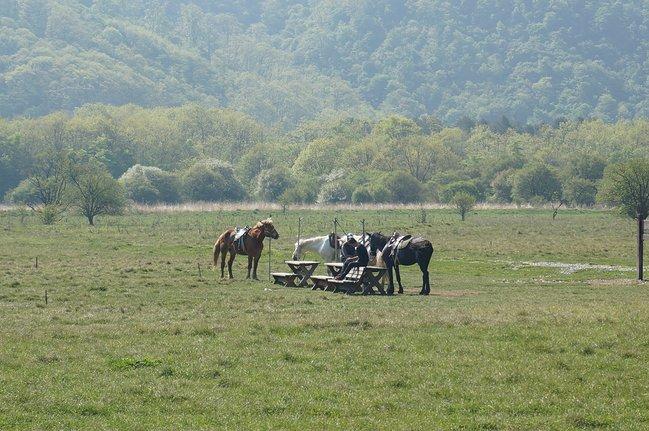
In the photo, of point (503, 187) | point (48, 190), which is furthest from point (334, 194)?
point (48, 190)

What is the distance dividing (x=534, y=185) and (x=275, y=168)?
131 ft

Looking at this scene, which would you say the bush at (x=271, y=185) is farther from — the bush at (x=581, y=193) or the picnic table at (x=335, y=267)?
the picnic table at (x=335, y=267)

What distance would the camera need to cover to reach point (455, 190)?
127m

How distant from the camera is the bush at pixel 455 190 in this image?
125m

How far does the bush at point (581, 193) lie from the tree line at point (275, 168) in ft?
0.37

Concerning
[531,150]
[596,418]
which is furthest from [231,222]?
[531,150]

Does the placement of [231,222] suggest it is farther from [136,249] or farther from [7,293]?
[7,293]

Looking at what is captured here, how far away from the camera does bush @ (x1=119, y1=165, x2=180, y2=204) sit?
122m

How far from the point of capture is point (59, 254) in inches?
A: 1928

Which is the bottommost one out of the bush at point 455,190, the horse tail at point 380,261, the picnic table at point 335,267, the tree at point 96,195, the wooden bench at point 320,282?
the wooden bench at point 320,282

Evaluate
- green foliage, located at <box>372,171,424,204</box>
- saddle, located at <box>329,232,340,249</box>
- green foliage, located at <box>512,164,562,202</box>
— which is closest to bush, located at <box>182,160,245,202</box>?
green foliage, located at <box>372,171,424,204</box>

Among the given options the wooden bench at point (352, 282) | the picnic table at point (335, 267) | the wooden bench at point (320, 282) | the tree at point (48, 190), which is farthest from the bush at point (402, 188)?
the wooden bench at point (352, 282)

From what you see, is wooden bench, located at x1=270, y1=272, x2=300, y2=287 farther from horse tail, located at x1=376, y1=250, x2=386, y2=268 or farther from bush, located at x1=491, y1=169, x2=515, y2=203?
bush, located at x1=491, y1=169, x2=515, y2=203

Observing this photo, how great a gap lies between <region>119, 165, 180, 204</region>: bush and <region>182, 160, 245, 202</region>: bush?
154 centimetres
